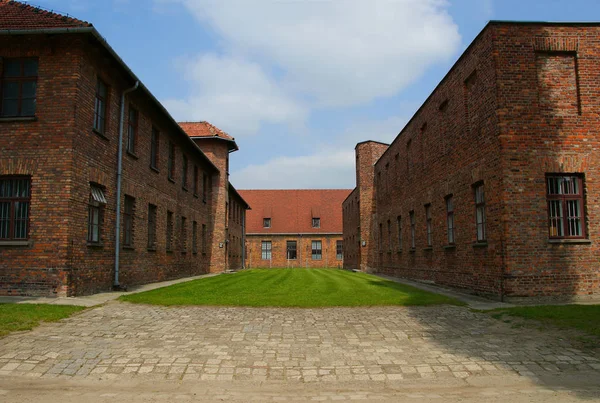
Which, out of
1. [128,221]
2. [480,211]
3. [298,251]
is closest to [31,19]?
[128,221]

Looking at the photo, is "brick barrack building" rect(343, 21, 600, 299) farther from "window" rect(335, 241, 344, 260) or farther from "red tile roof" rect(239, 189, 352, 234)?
"red tile roof" rect(239, 189, 352, 234)

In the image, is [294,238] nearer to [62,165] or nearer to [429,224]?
[429,224]

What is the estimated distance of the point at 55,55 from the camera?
12.1 m

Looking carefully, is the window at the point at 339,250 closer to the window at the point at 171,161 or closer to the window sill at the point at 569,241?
the window at the point at 171,161

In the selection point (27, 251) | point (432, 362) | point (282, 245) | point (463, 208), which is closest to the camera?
point (432, 362)

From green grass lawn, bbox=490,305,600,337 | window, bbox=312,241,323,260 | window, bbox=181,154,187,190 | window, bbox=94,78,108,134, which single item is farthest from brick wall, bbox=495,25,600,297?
window, bbox=312,241,323,260

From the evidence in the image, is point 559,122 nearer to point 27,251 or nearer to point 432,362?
point 432,362

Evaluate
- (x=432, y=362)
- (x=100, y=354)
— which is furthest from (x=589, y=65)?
(x=100, y=354)

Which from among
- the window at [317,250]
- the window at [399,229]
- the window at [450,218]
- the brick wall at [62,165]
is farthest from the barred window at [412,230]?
the window at [317,250]

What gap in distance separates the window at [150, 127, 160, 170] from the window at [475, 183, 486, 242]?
11.9m

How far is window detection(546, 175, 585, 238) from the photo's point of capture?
1189 centimetres

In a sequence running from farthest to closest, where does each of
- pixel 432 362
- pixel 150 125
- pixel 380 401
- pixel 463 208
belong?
pixel 150 125 < pixel 463 208 < pixel 432 362 < pixel 380 401

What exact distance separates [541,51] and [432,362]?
958 cm

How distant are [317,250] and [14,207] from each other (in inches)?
1659
